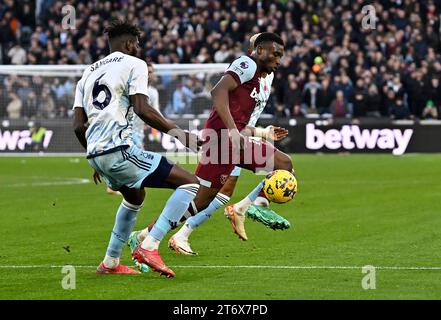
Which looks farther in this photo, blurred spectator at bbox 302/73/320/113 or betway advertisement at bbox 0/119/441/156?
blurred spectator at bbox 302/73/320/113

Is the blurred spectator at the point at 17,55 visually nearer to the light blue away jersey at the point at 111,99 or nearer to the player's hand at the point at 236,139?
the player's hand at the point at 236,139

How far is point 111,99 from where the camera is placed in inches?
375

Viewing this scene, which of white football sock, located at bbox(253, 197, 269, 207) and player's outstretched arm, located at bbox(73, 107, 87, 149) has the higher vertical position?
player's outstretched arm, located at bbox(73, 107, 87, 149)

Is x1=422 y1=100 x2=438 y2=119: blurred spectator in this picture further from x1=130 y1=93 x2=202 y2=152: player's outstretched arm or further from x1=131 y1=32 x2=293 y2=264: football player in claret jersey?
x1=130 y1=93 x2=202 y2=152: player's outstretched arm

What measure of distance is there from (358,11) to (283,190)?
23309mm

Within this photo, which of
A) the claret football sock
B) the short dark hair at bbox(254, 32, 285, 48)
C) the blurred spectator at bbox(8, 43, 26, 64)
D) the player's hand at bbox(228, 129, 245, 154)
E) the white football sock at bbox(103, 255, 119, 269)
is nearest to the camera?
the white football sock at bbox(103, 255, 119, 269)

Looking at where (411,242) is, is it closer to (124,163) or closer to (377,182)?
(124,163)

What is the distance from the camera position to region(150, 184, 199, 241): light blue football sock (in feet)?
31.8

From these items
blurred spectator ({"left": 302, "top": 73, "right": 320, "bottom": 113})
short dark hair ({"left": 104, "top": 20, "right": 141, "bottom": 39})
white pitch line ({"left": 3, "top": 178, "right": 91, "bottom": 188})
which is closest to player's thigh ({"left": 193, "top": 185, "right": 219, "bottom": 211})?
short dark hair ({"left": 104, "top": 20, "right": 141, "bottom": 39})

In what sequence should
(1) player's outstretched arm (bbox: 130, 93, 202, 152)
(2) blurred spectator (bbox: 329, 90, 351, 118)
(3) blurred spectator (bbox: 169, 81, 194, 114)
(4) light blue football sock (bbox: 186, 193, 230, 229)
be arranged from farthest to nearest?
1. (2) blurred spectator (bbox: 329, 90, 351, 118)
2. (3) blurred spectator (bbox: 169, 81, 194, 114)
3. (4) light blue football sock (bbox: 186, 193, 230, 229)
4. (1) player's outstretched arm (bbox: 130, 93, 202, 152)

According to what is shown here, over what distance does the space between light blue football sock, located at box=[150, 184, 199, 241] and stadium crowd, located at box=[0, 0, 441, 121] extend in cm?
1965

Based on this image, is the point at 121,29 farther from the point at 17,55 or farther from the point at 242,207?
the point at 17,55

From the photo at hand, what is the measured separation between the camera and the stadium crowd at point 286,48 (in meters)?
31.2

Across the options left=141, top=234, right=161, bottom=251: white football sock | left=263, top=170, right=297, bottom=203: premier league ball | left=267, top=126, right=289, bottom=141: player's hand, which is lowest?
left=141, top=234, right=161, bottom=251: white football sock
